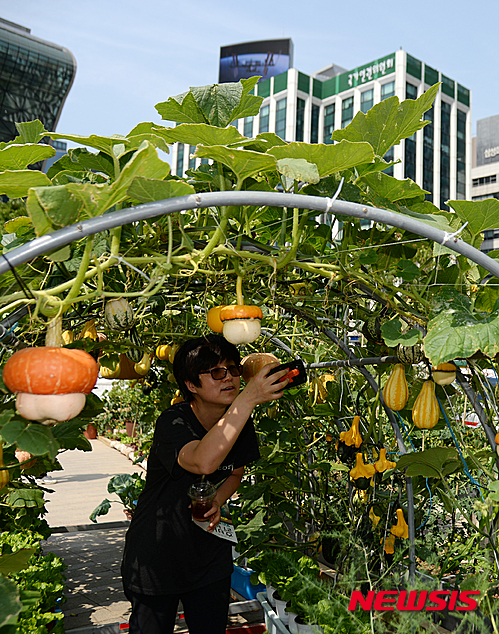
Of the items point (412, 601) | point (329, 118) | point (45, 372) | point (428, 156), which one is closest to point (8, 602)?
point (45, 372)

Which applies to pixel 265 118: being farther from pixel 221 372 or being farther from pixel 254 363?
pixel 221 372

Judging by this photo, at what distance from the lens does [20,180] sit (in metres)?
1.02

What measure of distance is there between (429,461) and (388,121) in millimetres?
1119

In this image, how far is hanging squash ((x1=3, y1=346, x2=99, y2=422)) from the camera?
0.90 m

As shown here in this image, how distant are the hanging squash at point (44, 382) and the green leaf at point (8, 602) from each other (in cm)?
30

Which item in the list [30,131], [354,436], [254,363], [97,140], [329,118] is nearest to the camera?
[97,140]

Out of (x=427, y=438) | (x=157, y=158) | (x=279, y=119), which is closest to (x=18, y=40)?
(x=279, y=119)

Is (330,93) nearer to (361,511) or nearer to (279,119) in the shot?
(279,119)

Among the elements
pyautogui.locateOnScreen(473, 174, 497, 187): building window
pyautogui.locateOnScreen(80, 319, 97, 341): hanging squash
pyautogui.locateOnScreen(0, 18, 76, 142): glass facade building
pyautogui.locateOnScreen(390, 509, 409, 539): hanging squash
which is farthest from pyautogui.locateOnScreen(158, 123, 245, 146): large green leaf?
pyautogui.locateOnScreen(473, 174, 497, 187): building window

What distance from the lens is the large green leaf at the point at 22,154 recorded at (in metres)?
1.11

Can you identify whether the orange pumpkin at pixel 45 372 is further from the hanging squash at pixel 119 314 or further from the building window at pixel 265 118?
the building window at pixel 265 118

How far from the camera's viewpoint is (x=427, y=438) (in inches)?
157

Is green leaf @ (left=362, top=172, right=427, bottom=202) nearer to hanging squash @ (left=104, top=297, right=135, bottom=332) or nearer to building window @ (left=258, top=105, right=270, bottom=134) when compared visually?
hanging squash @ (left=104, top=297, right=135, bottom=332)

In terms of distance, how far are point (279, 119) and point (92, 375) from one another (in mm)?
41618
